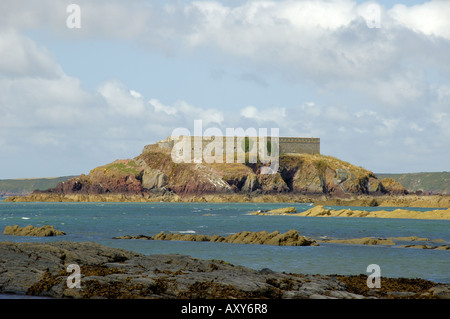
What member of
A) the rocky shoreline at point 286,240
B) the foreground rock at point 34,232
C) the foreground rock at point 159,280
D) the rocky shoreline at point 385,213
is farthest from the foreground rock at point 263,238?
the rocky shoreline at point 385,213

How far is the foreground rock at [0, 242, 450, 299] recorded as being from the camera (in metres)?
17.5

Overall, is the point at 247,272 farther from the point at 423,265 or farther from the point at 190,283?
the point at 423,265

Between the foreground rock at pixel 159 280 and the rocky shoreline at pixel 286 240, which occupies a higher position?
the foreground rock at pixel 159 280

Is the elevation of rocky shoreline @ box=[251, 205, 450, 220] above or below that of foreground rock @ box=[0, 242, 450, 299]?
below

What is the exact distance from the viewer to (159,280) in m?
18.5

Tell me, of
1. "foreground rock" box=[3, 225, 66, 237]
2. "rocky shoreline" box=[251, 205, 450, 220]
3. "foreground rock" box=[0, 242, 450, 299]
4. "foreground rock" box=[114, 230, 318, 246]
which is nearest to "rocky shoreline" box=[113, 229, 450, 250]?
"foreground rock" box=[114, 230, 318, 246]

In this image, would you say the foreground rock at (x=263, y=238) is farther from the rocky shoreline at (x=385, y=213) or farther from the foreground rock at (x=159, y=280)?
the rocky shoreline at (x=385, y=213)

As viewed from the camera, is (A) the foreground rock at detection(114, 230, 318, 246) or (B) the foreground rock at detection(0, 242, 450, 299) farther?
(A) the foreground rock at detection(114, 230, 318, 246)

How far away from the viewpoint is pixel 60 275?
19.0 m

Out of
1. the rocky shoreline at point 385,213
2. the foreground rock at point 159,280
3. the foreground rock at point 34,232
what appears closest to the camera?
the foreground rock at point 159,280

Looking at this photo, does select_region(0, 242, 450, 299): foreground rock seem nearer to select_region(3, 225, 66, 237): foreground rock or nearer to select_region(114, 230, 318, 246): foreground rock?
select_region(114, 230, 318, 246): foreground rock

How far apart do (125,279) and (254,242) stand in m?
26.7

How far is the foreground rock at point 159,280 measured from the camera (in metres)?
17.5
